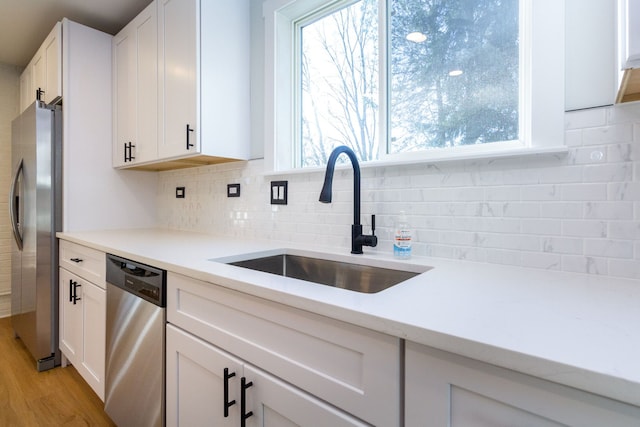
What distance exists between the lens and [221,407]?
1.00 metres

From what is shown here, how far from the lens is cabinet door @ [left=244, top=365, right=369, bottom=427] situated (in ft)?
2.36

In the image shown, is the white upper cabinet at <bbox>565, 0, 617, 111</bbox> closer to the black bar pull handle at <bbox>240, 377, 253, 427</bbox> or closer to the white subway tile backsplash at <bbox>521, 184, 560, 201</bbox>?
the white subway tile backsplash at <bbox>521, 184, 560, 201</bbox>

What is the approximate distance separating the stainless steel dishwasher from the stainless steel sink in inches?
13.7

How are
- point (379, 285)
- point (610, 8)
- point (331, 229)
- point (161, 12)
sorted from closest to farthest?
point (610, 8), point (379, 285), point (331, 229), point (161, 12)

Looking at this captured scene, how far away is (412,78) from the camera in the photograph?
1421 millimetres

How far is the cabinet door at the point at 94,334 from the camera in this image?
1.63 meters

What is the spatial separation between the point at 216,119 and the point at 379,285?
4.17 feet

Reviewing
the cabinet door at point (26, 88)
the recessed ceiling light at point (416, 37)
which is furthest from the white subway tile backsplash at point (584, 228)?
the cabinet door at point (26, 88)

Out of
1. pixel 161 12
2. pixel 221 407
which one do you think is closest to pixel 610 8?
pixel 221 407

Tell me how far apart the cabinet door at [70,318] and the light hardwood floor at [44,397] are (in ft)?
0.51

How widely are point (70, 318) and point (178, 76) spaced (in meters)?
1.64

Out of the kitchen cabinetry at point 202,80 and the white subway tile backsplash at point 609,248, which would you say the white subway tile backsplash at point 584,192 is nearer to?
the white subway tile backsplash at point 609,248

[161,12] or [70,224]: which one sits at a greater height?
[161,12]

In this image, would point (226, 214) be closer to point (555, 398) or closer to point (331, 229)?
point (331, 229)
